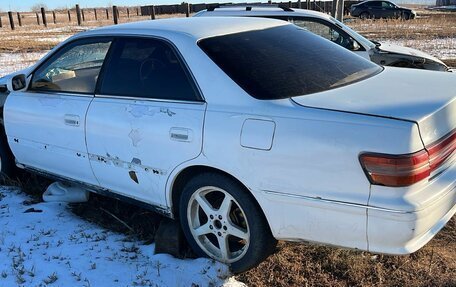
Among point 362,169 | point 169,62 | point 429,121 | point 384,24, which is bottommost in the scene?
point 384,24

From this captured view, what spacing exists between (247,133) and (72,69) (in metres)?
2.34

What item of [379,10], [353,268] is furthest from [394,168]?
[379,10]

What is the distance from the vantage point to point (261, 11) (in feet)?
26.5

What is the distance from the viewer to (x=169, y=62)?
11.3 ft

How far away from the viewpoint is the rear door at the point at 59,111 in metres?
3.88

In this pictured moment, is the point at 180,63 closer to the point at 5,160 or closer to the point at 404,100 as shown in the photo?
the point at 404,100

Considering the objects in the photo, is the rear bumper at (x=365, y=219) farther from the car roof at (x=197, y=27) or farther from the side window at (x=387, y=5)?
the side window at (x=387, y=5)

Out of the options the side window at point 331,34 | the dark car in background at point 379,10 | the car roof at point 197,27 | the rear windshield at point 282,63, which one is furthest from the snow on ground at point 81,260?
the dark car in background at point 379,10

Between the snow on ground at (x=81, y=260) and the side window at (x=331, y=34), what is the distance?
16.4ft

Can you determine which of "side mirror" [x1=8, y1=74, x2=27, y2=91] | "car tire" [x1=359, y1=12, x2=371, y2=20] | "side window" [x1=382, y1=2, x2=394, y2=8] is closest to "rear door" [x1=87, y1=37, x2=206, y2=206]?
"side mirror" [x1=8, y1=74, x2=27, y2=91]

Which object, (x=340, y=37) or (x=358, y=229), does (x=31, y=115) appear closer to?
(x=358, y=229)

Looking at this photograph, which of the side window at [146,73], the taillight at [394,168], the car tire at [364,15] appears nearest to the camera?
the taillight at [394,168]

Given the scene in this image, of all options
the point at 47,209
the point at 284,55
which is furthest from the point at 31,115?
the point at 284,55

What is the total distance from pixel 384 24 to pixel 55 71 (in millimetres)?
21712
